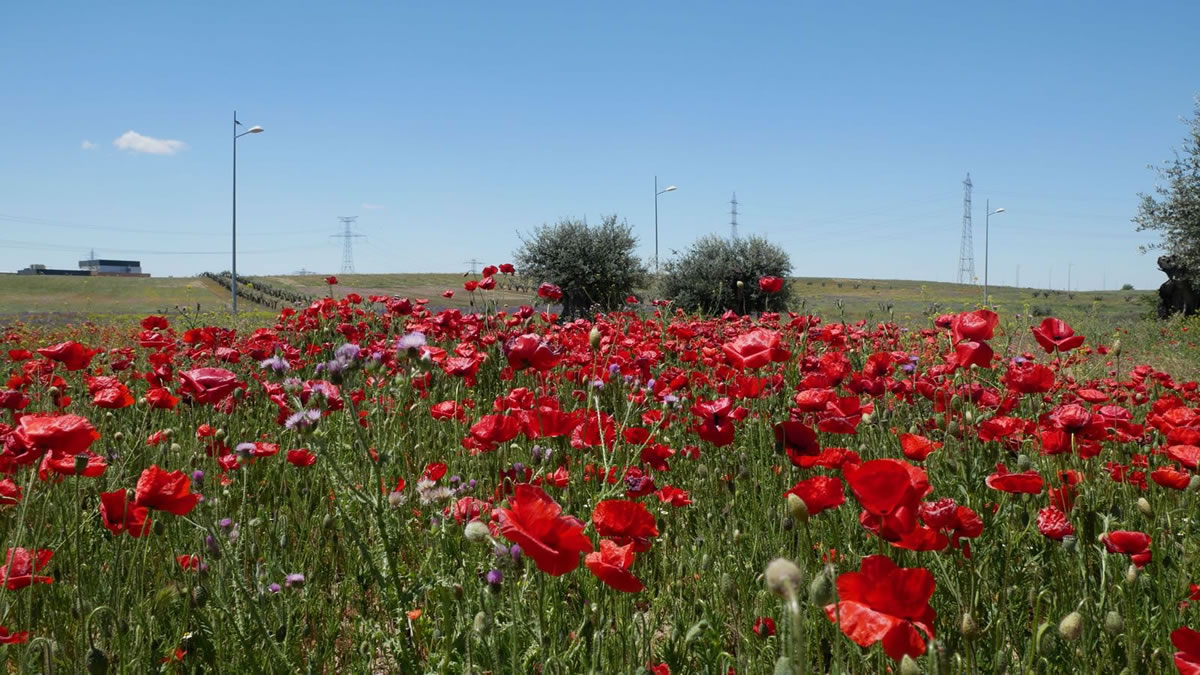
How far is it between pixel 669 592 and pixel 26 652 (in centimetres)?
151

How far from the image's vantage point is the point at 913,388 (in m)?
3.20

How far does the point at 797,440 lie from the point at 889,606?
3.15ft

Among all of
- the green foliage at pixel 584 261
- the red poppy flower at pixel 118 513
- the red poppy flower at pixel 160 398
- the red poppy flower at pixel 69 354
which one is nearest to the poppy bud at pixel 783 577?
the red poppy flower at pixel 118 513

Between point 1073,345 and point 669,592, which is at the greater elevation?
point 1073,345

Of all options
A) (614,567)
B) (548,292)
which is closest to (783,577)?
(614,567)

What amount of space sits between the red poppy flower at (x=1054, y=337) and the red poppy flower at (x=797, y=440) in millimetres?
920

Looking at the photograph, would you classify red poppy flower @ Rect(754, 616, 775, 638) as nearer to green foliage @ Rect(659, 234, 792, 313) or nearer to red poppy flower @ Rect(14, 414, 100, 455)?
red poppy flower @ Rect(14, 414, 100, 455)

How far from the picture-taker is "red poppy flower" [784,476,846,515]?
1475mm

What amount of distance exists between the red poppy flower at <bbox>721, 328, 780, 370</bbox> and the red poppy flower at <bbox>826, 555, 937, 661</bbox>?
42.9 inches

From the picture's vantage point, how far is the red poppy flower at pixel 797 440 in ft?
6.42

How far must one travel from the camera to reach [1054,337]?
251 centimetres

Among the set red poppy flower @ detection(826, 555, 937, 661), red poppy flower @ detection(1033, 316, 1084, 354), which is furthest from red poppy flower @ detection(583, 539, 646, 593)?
red poppy flower @ detection(1033, 316, 1084, 354)

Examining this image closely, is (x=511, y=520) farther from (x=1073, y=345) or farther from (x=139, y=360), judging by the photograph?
(x=139, y=360)

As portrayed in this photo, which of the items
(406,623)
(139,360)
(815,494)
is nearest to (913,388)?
(815,494)
